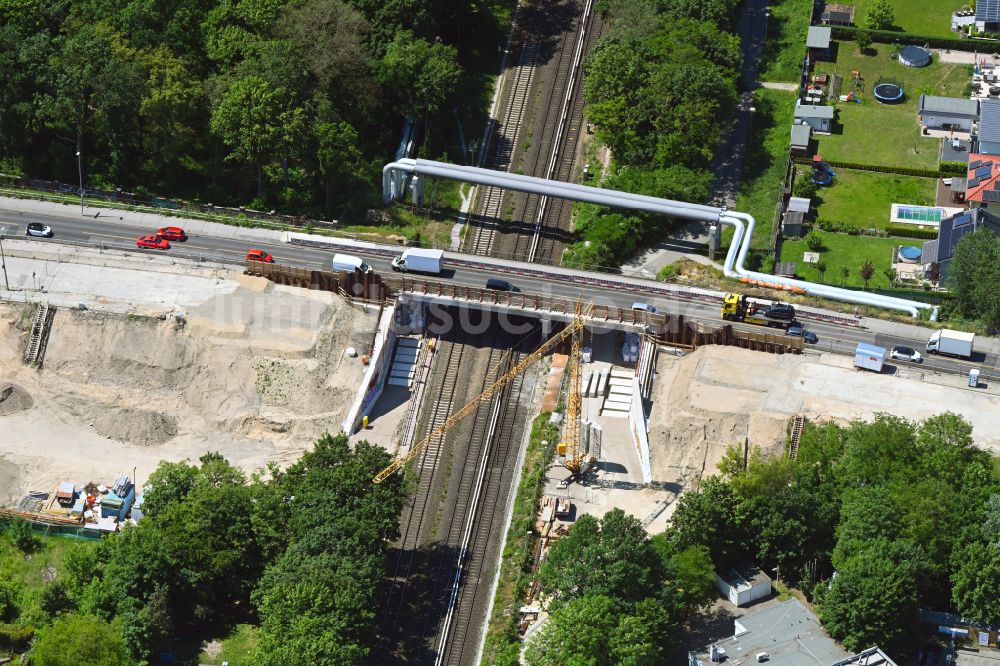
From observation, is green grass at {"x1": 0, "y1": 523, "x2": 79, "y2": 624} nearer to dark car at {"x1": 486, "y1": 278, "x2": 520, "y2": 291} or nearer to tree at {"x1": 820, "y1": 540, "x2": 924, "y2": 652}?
dark car at {"x1": 486, "y1": 278, "x2": 520, "y2": 291}

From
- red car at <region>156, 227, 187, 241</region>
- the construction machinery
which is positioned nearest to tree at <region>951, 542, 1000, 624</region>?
the construction machinery

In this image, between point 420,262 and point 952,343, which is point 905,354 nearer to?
point 952,343

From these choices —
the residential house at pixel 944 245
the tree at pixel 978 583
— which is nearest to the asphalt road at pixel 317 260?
the residential house at pixel 944 245

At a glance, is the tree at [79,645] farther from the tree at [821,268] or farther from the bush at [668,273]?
the tree at [821,268]

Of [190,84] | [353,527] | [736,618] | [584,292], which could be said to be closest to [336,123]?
[190,84]

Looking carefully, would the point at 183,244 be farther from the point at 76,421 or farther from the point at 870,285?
the point at 870,285
